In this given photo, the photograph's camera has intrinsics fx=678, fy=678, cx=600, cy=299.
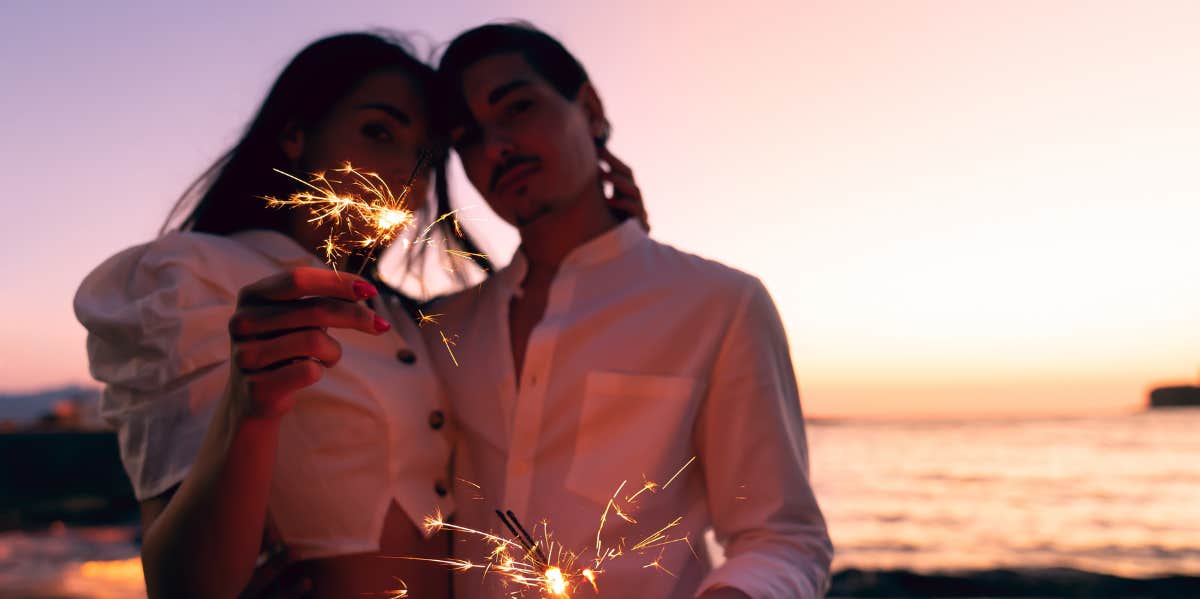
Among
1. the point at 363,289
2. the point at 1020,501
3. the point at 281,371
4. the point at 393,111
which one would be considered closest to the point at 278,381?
the point at 281,371

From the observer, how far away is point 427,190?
2.76 metres

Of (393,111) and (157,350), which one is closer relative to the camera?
(157,350)

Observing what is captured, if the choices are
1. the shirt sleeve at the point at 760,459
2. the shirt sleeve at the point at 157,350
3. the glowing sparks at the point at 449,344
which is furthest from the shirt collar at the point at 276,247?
the shirt sleeve at the point at 760,459

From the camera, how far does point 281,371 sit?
1.27 m

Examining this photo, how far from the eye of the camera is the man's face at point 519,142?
260 centimetres

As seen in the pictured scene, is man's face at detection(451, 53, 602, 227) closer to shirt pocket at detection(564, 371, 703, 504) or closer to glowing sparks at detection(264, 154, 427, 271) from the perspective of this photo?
glowing sparks at detection(264, 154, 427, 271)

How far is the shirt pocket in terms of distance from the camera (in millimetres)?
2322

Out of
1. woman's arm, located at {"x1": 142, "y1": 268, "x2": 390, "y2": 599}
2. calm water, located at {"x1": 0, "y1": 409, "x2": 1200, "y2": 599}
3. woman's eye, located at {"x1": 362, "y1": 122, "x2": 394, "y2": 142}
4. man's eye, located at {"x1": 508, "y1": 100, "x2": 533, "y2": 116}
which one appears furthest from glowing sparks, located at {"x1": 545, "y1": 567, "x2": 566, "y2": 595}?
calm water, located at {"x1": 0, "y1": 409, "x2": 1200, "y2": 599}

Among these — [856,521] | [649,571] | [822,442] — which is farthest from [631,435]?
[822,442]

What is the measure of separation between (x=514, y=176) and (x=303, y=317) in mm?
1492

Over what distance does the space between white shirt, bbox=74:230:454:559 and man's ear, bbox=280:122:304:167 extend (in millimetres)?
368

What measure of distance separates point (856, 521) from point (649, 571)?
53.8 ft

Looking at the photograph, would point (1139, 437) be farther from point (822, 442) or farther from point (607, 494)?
point (607, 494)

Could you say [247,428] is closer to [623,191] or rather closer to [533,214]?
[533,214]
